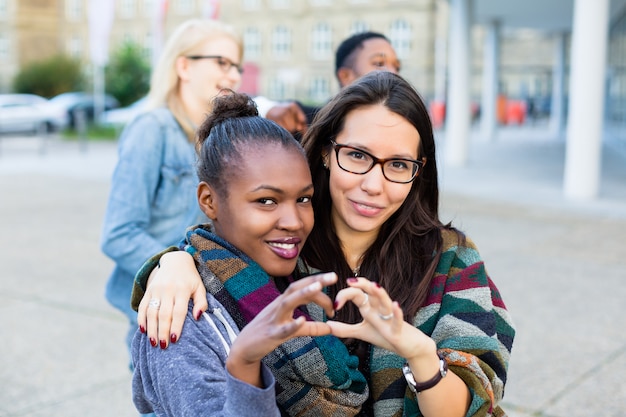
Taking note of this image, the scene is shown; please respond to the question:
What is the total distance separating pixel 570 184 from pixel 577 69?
5.72 ft

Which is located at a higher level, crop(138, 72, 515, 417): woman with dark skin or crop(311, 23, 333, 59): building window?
crop(311, 23, 333, 59): building window

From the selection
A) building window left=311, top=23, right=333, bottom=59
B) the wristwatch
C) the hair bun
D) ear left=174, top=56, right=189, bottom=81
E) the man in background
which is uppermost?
building window left=311, top=23, right=333, bottom=59

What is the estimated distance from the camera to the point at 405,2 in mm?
47625

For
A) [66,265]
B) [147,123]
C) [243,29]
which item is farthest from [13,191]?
[243,29]

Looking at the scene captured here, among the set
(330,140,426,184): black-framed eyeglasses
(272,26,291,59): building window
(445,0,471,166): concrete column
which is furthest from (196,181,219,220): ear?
(272,26,291,59): building window

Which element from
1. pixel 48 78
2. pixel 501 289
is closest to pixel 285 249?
pixel 501 289

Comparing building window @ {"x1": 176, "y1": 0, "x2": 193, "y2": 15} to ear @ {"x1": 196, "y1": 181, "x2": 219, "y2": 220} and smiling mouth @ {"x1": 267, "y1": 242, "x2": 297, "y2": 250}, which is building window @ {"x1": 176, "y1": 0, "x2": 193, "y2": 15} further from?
smiling mouth @ {"x1": 267, "y1": 242, "x2": 297, "y2": 250}

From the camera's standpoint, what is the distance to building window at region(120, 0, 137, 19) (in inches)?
2275

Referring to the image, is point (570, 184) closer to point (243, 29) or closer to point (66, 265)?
point (66, 265)

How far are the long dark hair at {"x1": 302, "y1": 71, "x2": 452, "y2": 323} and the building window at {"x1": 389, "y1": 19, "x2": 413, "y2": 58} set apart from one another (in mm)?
47314

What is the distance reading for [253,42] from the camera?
5388 centimetres

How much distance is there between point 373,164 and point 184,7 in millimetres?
56273

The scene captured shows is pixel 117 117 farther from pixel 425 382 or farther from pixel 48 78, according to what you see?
pixel 425 382

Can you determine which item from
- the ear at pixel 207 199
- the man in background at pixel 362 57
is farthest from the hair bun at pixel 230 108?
the man in background at pixel 362 57
